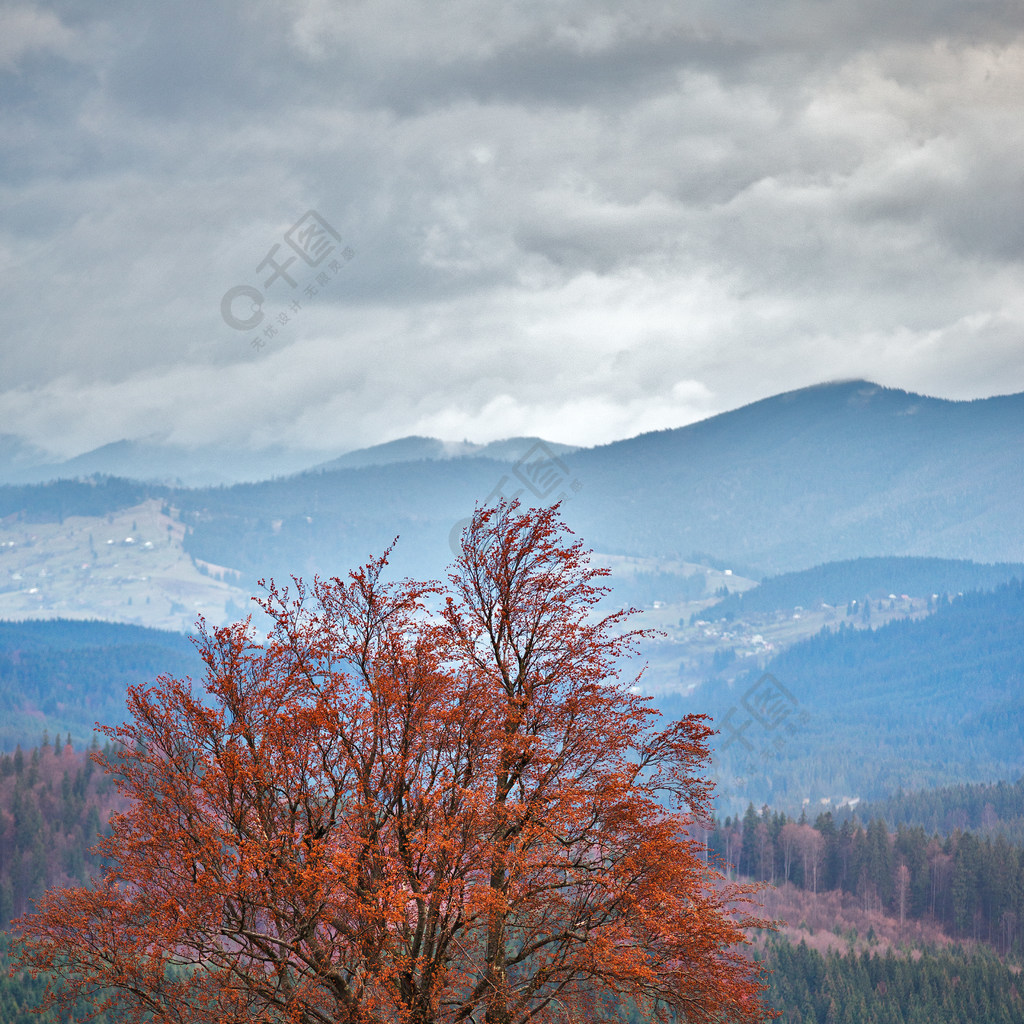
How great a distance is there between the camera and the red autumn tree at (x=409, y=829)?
25359 millimetres

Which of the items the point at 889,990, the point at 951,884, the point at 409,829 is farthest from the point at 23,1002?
the point at 951,884

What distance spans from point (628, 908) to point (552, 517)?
32.7 ft

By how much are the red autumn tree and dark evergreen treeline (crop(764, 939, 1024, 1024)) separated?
103598 mm

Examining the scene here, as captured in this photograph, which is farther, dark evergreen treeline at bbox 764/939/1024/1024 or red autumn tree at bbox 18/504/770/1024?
dark evergreen treeline at bbox 764/939/1024/1024

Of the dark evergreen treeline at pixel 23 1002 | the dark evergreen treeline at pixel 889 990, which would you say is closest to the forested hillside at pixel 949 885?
the dark evergreen treeline at pixel 889 990

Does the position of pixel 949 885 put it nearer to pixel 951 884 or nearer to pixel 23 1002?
pixel 951 884

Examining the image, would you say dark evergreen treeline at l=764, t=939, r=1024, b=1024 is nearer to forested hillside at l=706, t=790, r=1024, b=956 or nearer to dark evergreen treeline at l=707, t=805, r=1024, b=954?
dark evergreen treeline at l=707, t=805, r=1024, b=954

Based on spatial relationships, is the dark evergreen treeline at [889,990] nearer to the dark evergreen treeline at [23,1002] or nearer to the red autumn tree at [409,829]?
the dark evergreen treeline at [23,1002]

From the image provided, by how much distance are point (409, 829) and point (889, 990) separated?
124 meters

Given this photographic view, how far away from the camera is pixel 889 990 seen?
431ft

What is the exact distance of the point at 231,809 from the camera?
26031 mm

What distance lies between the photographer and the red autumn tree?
2536 centimetres

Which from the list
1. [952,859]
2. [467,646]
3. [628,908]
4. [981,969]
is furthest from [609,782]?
[952,859]

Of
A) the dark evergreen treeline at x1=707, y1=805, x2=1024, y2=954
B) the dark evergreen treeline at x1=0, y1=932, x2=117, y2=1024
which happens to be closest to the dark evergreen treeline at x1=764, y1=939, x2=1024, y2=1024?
the dark evergreen treeline at x1=707, y1=805, x2=1024, y2=954
